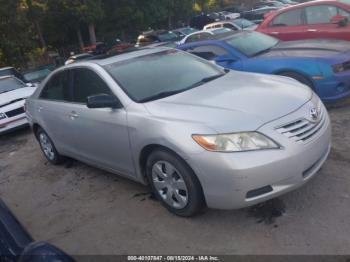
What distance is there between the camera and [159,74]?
4379 millimetres

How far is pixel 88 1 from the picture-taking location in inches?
950

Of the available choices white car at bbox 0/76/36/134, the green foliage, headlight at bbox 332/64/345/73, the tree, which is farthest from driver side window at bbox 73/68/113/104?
the tree

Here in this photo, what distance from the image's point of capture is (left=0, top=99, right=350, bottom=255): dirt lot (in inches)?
130

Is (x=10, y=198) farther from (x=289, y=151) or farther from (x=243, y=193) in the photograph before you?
(x=289, y=151)

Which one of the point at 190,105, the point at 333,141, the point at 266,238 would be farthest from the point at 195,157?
the point at 333,141

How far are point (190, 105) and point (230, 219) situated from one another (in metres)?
1.12

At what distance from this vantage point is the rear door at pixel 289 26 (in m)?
8.18

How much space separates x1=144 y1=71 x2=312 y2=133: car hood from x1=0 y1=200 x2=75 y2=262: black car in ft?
5.33

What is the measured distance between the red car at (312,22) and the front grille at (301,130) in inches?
181

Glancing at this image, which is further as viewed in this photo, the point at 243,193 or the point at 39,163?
the point at 39,163

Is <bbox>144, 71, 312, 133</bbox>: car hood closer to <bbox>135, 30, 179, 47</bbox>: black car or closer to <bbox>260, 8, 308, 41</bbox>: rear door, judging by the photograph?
<bbox>260, 8, 308, 41</bbox>: rear door

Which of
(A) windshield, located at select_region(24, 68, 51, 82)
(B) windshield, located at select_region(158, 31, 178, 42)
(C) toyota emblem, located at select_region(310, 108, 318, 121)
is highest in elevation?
(C) toyota emblem, located at select_region(310, 108, 318, 121)

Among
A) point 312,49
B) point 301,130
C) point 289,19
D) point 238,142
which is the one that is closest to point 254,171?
point 238,142

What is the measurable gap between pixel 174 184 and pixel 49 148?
9.23ft
